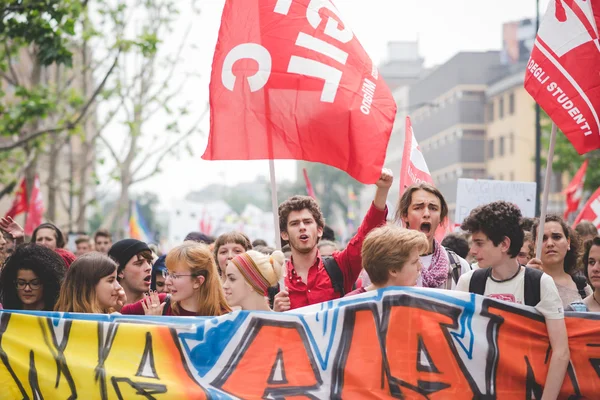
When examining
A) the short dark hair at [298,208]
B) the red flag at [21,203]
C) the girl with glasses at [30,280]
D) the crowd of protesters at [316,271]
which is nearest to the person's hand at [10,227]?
the crowd of protesters at [316,271]

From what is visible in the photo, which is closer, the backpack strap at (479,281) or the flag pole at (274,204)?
the backpack strap at (479,281)

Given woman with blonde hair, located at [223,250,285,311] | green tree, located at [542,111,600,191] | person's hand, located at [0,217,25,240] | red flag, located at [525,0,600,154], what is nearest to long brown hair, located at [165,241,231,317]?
woman with blonde hair, located at [223,250,285,311]

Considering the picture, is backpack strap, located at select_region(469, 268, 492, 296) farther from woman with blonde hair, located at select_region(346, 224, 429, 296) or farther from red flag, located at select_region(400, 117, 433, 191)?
red flag, located at select_region(400, 117, 433, 191)

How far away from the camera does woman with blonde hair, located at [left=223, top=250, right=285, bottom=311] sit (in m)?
5.54

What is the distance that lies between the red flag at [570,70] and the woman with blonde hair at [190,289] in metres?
2.29

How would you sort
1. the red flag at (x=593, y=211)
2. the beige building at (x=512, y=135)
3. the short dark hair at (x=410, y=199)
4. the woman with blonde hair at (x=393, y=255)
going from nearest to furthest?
the woman with blonde hair at (x=393, y=255)
the short dark hair at (x=410, y=199)
the red flag at (x=593, y=211)
the beige building at (x=512, y=135)

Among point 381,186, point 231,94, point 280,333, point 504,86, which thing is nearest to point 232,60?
point 231,94

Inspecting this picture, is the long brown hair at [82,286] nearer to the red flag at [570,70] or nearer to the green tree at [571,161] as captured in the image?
the red flag at [570,70]

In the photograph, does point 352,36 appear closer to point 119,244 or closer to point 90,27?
point 119,244

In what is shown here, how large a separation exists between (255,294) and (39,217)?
12.0 metres

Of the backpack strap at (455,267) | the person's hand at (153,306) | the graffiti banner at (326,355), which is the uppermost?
the backpack strap at (455,267)

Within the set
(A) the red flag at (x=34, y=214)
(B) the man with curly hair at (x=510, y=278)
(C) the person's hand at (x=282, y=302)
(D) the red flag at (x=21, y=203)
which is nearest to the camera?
(B) the man with curly hair at (x=510, y=278)

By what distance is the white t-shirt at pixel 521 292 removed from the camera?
498cm

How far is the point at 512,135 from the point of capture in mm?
57000
